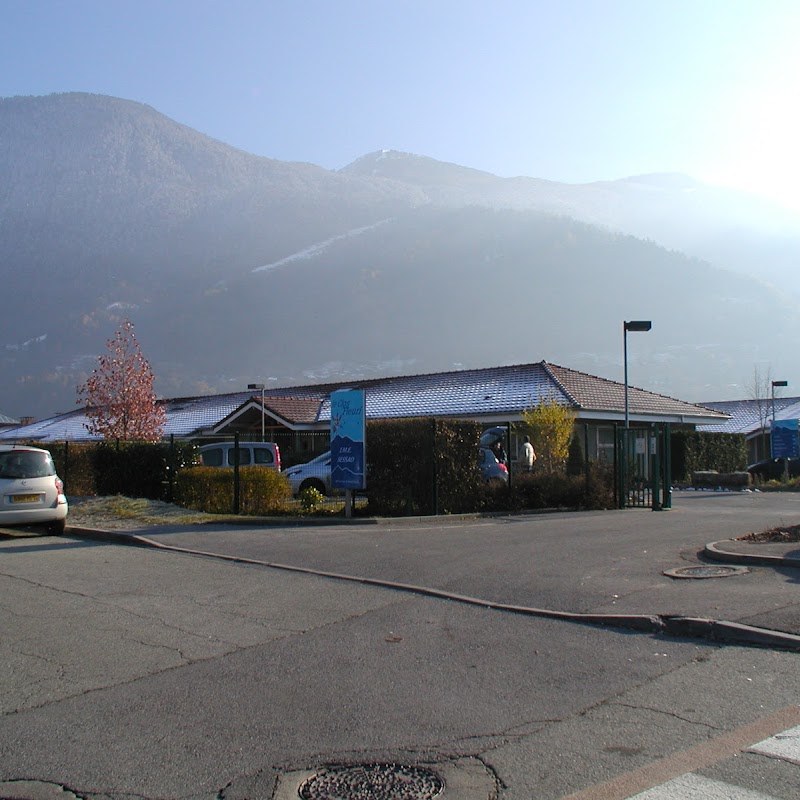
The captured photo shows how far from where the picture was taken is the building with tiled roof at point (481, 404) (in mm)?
35906

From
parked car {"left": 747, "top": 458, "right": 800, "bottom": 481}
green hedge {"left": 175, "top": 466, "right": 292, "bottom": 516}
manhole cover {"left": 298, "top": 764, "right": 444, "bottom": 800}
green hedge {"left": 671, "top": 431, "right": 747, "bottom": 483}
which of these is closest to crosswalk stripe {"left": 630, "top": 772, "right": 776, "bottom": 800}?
manhole cover {"left": 298, "top": 764, "right": 444, "bottom": 800}

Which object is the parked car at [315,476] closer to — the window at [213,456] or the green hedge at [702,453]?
the window at [213,456]

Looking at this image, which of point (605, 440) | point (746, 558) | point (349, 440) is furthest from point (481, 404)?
point (746, 558)

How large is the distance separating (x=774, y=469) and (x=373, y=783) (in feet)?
126

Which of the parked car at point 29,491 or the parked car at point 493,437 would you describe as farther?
the parked car at point 493,437

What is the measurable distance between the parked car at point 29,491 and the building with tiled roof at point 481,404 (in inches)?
660

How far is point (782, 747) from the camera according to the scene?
5250 millimetres

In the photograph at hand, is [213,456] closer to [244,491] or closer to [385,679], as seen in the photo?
[244,491]

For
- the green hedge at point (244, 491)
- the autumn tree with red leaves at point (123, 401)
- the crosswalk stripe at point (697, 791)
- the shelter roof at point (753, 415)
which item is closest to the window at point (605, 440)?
the shelter roof at point (753, 415)

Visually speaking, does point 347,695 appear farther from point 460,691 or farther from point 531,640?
point 531,640

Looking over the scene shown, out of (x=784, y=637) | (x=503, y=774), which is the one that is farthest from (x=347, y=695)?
(x=784, y=637)

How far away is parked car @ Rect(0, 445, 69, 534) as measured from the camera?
15797 millimetres

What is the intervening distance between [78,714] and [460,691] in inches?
99.1

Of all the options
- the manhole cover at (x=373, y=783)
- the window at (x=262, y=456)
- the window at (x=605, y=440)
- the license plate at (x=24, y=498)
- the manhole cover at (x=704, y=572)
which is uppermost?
the window at (x=605, y=440)
